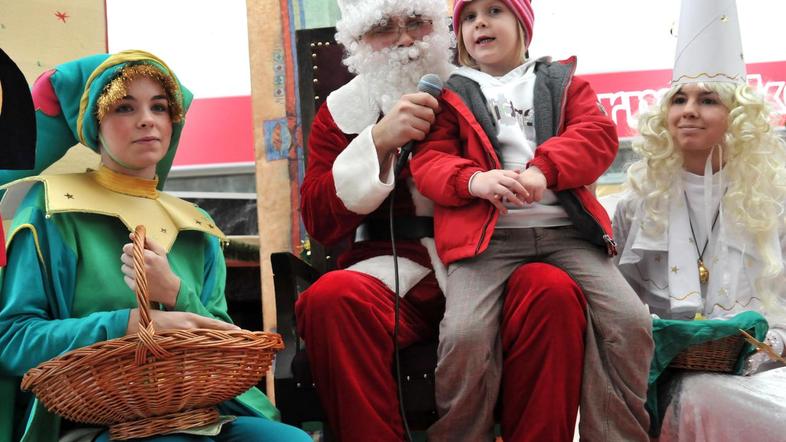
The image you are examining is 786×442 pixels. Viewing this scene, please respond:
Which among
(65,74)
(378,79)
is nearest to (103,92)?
(65,74)

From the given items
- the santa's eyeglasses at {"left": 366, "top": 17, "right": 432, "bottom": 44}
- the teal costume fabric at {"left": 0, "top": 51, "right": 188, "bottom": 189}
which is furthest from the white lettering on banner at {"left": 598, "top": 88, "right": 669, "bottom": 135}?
the teal costume fabric at {"left": 0, "top": 51, "right": 188, "bottom": 189}

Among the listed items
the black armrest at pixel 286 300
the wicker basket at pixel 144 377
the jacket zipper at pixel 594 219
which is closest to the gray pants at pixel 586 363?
the jacket zipper at pixel 594 219

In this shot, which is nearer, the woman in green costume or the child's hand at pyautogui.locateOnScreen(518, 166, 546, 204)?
the woman in green costume

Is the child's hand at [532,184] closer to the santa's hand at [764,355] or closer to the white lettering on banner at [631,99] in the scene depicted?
the santa's hand at [764,355]

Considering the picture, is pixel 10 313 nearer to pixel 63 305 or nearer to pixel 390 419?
pixel 63 305

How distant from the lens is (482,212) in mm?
2477

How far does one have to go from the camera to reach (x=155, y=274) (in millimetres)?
2074

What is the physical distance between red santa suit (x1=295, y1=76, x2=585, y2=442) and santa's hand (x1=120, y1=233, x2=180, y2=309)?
422 millimetres

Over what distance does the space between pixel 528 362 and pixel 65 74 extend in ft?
4.92

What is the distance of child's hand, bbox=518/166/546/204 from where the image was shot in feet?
7.82

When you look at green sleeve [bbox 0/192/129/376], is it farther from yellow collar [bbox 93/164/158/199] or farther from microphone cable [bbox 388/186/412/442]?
microphone cable [bbox 388/186/412/442]

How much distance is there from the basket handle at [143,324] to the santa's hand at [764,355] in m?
1.85

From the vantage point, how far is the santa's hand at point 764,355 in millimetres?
2730

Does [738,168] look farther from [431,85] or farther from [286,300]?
[286,300]
